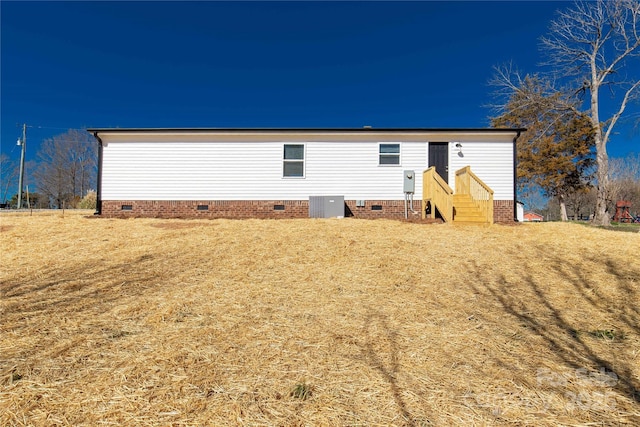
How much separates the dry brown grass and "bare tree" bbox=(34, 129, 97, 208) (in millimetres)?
33667

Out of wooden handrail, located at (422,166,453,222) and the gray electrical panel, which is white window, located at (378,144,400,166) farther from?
the gray electrical panel

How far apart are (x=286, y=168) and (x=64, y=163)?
109 feet

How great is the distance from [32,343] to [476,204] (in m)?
10.4

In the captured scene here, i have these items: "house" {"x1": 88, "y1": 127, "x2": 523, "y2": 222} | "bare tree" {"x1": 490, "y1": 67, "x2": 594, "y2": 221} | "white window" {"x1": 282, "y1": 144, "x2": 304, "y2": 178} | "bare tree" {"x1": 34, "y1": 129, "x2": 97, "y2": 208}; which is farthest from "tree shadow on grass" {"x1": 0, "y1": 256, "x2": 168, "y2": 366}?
"bare tree" {"x1": 34, "y1": 129, "x2": 97, "y2": 208}

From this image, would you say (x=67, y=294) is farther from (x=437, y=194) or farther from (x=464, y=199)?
(x=464, y=199)

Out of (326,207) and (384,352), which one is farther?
(326,207)

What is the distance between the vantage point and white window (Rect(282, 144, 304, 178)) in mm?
12273

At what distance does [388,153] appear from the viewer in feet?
40.2

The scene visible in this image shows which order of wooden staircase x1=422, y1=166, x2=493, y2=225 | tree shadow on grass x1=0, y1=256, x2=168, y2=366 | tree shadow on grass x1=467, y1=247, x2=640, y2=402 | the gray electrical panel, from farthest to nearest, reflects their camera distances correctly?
the gray electrical panel, wooden staircase x1=422, y1=166, x2=493, y2=225, tree shadow on grass x1=0, y1=256, x2=168, y2=366, tree shadow on grass x1=467, y1=247, x2=640, y2=402

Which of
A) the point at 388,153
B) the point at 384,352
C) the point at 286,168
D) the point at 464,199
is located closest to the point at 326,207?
the point at 286,168

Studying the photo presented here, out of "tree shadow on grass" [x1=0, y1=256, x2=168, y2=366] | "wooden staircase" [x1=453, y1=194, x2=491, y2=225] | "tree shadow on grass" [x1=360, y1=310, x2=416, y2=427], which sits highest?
"wooden staircase" [x1=453, y1=194, x2=491, y2=225]

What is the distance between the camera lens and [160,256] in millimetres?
5848

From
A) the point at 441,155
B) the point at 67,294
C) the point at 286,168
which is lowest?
the point at 67,294

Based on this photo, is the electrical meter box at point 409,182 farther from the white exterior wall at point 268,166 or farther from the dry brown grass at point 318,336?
the dry brown grass at point 318,336
